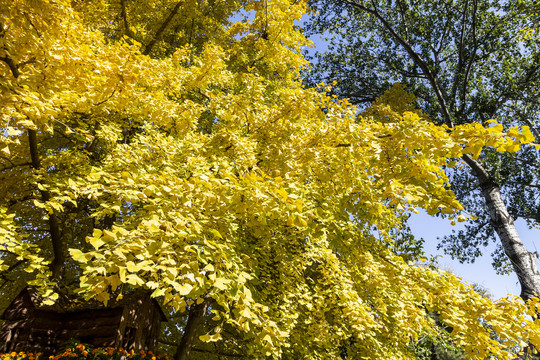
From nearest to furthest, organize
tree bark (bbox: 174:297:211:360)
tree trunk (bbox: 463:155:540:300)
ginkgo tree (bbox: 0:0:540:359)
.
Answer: ginkgo tree (bbox: 0:0:540:359), tree bark (bbox: 174:297:211:360), tree trunk (bbox: 463:155:540:300)

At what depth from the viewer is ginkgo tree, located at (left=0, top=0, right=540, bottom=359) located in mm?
2660

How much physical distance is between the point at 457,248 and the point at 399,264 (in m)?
10.6

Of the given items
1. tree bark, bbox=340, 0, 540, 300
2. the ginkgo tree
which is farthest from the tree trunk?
the ginkgo tree

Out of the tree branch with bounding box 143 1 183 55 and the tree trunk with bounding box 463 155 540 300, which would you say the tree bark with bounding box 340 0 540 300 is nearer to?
the tree trunk with bounding box 463 155 540 300

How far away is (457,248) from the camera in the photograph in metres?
14.6

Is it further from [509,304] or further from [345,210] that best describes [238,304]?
[509,304]

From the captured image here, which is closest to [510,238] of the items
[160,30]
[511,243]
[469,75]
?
[511,243]

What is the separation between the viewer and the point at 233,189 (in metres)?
3.00

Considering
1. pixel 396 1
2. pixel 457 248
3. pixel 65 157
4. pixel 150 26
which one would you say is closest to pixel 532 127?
pixel 457 248

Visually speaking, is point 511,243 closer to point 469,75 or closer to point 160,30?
point 469,75

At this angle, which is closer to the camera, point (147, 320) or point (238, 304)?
point (238, 304)

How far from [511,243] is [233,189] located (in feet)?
30.9

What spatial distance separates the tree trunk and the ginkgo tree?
3757mm

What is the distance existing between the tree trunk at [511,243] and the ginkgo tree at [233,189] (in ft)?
12.3
